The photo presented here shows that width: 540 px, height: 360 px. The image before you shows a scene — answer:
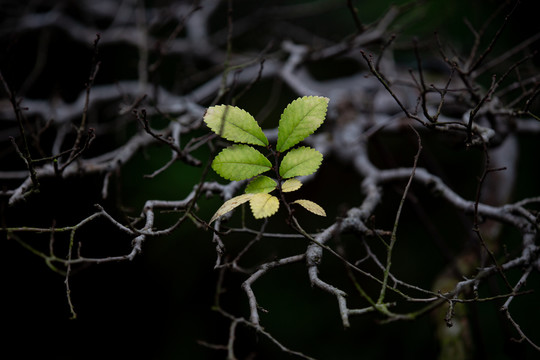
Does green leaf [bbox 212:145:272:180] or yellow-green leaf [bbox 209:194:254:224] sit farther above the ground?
green leaf [bbox 212:145:272:180]

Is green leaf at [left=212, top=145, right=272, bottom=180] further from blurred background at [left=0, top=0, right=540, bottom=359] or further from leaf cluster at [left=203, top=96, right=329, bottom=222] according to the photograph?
blurred background at [left=0, top=0, right=540, bottom=359]

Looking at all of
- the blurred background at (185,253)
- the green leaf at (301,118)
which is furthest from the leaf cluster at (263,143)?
the blurred background at (185,253)

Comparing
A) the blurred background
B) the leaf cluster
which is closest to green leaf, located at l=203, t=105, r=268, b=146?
the leaf cluster

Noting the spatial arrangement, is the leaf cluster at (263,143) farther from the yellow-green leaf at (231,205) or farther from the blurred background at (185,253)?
the blurred background at (185,253)

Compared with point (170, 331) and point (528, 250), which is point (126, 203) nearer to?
point (170, 331)

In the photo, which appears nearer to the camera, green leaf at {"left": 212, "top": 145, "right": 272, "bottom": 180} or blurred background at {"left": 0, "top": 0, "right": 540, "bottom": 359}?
green leaf at {"left": 212, "top": 145, "right": 272, "bottom": 180}

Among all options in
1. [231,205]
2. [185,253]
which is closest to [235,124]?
[231,205]

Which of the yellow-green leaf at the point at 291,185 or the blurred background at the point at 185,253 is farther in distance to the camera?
the blurred background at the point at 185,253
